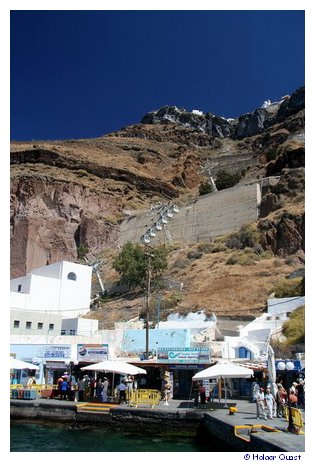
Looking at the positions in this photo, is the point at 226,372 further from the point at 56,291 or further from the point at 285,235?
the point at 285,235

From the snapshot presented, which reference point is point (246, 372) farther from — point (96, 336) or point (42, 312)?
point (42, 312)

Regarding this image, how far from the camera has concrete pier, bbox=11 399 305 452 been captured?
13.0 meters

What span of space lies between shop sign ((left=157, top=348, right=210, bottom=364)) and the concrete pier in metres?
1.78

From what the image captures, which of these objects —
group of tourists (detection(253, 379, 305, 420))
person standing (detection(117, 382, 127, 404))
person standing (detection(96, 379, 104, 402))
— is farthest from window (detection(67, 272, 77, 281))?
group of tourists (detection(253, 379, 305, 420))

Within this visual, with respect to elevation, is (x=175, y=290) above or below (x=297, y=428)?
above

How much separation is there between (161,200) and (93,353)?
55.3 m

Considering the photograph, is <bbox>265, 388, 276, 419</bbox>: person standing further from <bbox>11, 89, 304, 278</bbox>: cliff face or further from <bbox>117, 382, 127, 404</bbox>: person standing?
<bbox>11, 89, 304, 278</bbox>: cliff face

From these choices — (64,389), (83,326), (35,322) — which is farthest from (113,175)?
(64,389)

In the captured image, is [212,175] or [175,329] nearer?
[175,329]

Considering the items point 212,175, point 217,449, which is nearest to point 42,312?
point 217,449

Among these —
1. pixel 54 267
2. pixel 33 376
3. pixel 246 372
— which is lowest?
pixel 33 376

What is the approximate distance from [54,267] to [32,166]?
3192 cm

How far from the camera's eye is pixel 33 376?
79.7 feet

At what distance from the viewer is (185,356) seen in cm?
2088
